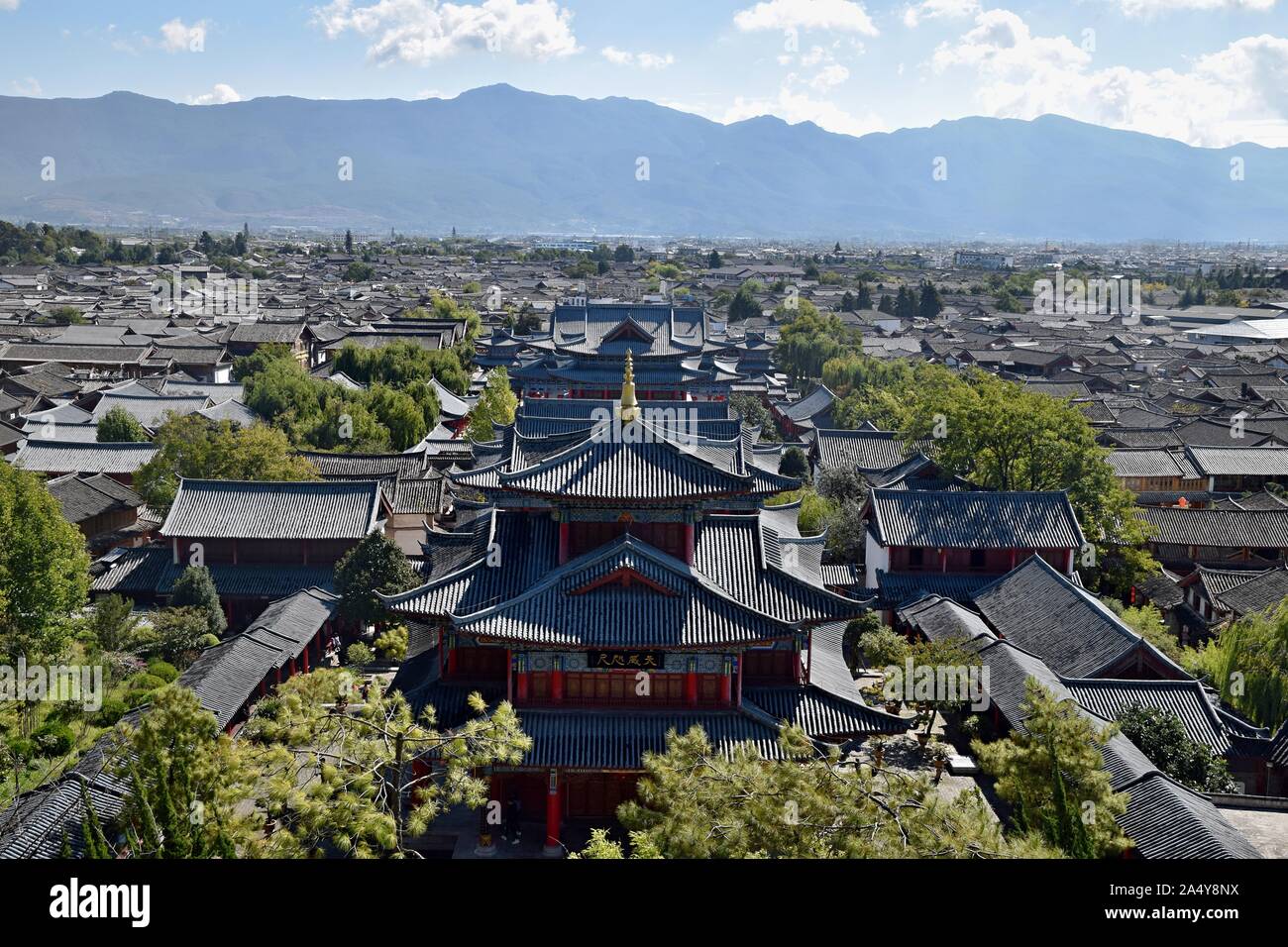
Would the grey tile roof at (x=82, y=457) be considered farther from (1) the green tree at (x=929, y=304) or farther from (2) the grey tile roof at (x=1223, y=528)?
(1) the green tree at (x=929, y=304)

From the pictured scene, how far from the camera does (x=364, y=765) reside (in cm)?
1711

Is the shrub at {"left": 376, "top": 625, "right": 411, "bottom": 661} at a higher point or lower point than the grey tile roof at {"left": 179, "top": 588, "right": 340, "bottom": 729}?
higher

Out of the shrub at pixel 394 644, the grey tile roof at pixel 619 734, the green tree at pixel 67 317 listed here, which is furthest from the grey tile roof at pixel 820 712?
the green tree at pixel 67 317

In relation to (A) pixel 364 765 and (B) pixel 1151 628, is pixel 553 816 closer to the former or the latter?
(A) pixel 364 765

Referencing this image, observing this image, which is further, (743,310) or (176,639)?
(743,310)

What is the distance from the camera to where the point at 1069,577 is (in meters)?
35.8

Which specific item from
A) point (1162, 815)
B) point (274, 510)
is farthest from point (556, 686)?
point (274, 510)

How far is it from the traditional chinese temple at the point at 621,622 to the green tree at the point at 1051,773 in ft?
11.6

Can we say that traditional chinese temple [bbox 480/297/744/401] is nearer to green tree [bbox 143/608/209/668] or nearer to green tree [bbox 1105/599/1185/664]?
green tree [bbox 143/608/209/668]

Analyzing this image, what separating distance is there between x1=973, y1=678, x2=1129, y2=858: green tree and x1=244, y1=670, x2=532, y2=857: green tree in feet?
26.5

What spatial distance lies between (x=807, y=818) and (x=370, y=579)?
21.3m

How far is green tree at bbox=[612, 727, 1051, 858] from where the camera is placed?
13852 millimetres

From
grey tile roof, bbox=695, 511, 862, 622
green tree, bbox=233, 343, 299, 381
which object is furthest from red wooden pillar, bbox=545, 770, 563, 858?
green tree, bbox=233, 343, 299, 381

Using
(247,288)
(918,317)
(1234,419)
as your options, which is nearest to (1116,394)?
(1234,419)
